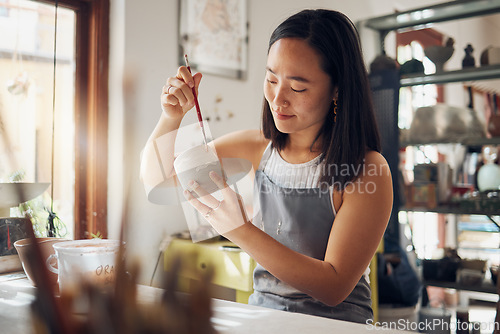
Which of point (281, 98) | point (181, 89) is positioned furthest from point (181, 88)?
point (281, 98)

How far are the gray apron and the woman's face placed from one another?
0.63 feet

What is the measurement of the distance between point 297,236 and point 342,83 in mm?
385

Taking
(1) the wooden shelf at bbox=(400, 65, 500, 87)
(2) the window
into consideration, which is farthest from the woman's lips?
(1) the wooden shelf at bbox=(400, 65, 500, 87)

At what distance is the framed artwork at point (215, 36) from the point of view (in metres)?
2.39

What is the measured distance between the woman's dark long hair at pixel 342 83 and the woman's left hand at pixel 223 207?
347 mm

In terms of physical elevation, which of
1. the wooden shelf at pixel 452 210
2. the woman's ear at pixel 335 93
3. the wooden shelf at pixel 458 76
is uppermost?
the wooden shelf at pixel 458 76

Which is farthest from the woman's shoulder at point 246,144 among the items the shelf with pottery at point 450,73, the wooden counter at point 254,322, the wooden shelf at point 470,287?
the wooden shelf at point 470,287

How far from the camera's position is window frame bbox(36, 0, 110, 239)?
2.13 metres

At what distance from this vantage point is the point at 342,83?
1091 mm

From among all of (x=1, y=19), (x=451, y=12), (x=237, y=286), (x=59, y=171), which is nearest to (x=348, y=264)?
(x=237, y=286)

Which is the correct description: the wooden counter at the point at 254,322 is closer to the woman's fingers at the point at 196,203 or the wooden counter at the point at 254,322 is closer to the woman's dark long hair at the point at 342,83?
the woman's fingers at the point at 196,203

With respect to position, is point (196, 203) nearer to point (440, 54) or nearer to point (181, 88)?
point (181, 88)

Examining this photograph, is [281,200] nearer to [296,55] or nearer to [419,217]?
[296,55]

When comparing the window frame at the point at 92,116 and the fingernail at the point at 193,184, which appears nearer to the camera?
the fingernail at the point at 193,184
